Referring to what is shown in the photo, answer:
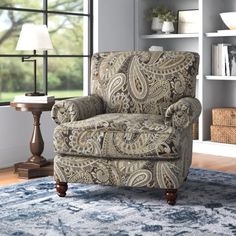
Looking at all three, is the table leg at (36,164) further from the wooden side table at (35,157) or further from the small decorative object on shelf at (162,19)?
the small decorative object on shelf at (162,19)

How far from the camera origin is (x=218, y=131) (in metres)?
5.18

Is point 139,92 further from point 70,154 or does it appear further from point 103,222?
point 103,222

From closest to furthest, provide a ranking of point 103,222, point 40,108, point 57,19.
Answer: point 103,222 → point 40,108 → point 57,19

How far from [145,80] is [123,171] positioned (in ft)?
2.66

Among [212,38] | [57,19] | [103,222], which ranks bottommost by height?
[103,222]

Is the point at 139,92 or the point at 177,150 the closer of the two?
the point at 177,150

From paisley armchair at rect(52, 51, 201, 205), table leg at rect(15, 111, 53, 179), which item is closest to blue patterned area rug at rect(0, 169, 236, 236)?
paisley armchair at rect(52, 51, 201, 205)

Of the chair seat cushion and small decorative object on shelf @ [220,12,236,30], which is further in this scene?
small decorative object on shelf @ [220,12,236,30]

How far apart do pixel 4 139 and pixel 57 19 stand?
1945 cm

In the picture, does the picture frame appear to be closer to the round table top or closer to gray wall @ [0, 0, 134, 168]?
gray wall @ [0, 0, 134, 168]

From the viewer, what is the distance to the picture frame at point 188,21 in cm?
540

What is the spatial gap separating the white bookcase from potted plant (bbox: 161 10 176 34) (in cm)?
6

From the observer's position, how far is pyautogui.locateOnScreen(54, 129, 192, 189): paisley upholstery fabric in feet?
10.7

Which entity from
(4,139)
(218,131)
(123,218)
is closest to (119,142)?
(123,218)
